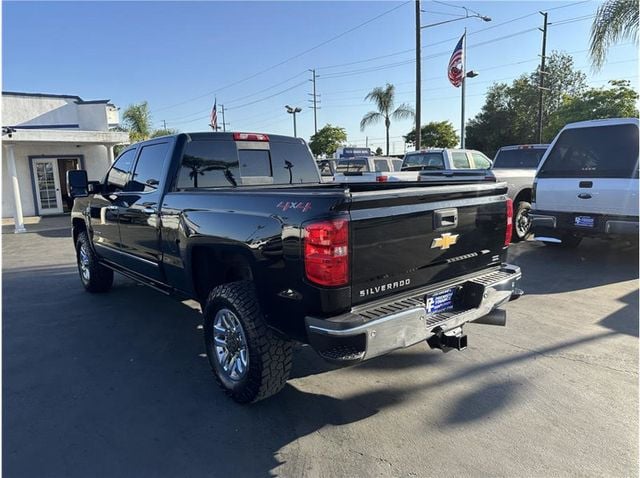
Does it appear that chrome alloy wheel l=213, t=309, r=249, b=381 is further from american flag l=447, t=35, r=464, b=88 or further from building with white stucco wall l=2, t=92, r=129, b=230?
american flag l=447, t=35, r=464, b=88

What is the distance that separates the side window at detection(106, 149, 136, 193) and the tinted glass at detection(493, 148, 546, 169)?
10.1m

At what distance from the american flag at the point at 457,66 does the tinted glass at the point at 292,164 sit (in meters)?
16.7

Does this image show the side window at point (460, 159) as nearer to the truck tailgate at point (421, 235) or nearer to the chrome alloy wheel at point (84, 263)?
the truck tailgate at point (421, 235)

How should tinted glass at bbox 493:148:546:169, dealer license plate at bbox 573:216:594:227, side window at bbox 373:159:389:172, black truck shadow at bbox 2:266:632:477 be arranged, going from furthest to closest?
side window at bbox 373:159:389:172 < tinted glass at bbox 493:148:546:169 < dealer license plate at bbox 573:216:594:227 < black truck shadow at bbox 2:266:632:477

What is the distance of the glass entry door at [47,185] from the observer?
17.9 meters

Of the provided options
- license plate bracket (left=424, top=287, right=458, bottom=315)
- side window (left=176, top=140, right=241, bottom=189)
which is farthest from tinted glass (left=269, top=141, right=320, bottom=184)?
license plate bracket (left=424, top=287, right=458, bottom=315)

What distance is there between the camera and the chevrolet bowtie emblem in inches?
129

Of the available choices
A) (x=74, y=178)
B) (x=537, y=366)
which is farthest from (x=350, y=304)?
(x=74, y=178)

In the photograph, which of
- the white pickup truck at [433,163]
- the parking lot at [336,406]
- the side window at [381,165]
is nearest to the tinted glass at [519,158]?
the white pickup truck at [433,163]

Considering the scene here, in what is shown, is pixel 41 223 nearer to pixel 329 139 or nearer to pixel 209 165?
pixel 209 165

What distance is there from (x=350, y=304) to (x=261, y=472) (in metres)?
1.11

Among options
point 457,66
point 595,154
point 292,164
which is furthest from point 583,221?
point 457,66

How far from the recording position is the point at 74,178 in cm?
578

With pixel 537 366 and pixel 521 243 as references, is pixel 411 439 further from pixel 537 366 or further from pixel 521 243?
pixel 521 243
